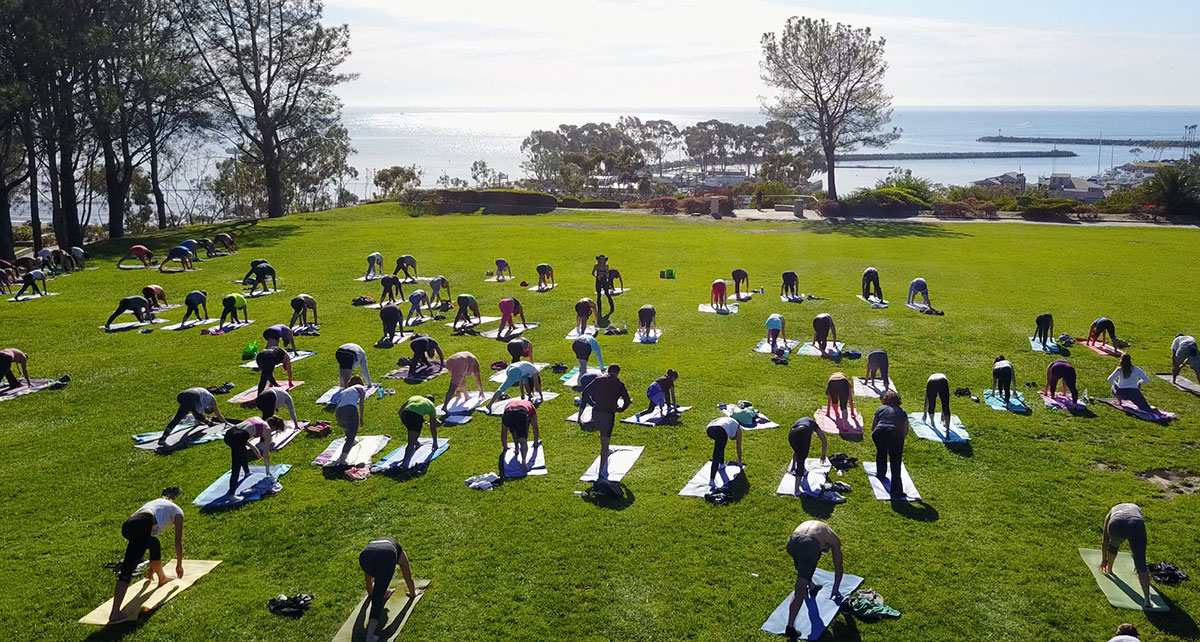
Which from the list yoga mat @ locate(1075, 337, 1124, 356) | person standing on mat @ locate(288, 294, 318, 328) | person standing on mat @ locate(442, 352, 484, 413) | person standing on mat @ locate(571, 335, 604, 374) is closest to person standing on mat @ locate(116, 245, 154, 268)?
person standing on mat @ locate(288, 294, 318, 328)

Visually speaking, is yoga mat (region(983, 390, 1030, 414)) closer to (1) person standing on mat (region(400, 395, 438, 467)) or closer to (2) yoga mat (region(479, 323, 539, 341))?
(1) person standing on mat (region(400, 395, 438, 467))

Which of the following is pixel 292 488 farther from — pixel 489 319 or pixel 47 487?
pixel 489 319

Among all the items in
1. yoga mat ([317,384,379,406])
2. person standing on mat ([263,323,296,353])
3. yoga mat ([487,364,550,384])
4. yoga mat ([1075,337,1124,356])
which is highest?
person standing on mat ([263,323,296,353])

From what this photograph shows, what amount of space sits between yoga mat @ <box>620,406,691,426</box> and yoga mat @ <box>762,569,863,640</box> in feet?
25.1

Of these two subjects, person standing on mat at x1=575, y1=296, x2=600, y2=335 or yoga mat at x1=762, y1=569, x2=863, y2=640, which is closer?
yoga mat at x1=762, y1=569, x2=863, y2=640

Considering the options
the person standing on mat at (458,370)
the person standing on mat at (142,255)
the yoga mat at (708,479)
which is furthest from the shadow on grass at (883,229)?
the person standing on mat at (142,255)

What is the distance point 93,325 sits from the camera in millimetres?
30594

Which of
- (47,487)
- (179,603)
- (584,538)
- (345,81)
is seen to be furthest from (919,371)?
(345,81)

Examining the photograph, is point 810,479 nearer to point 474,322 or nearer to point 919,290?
point 474,322

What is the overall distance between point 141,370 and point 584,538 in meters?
18.0

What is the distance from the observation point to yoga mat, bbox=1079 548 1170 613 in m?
12.2

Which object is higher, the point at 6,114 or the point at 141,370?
the point at 6,114

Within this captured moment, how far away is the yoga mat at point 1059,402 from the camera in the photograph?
20.9m

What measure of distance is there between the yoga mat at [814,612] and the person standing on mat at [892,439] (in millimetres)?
3604
